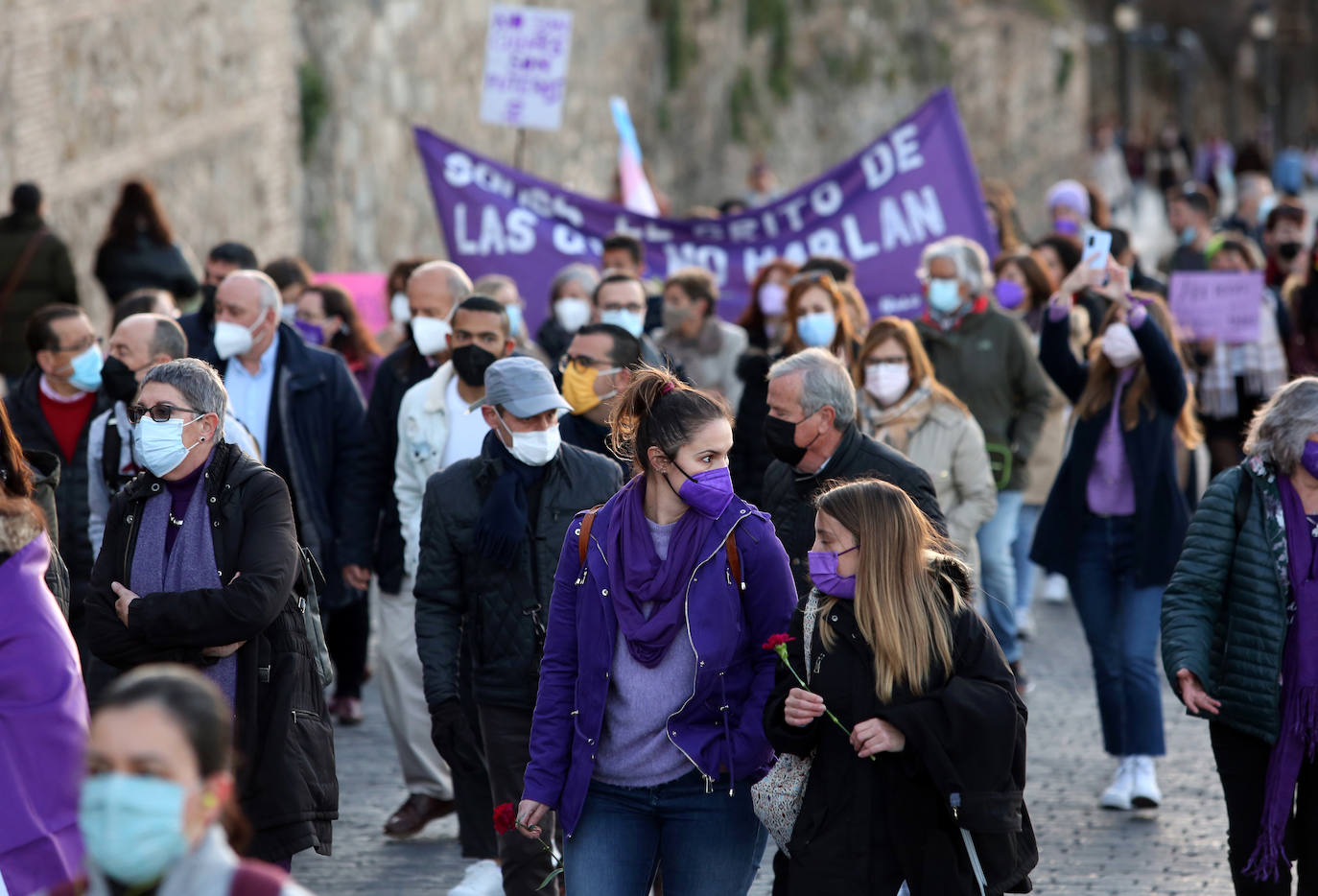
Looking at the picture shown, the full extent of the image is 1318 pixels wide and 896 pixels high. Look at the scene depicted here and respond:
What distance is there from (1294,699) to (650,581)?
6.38 feet

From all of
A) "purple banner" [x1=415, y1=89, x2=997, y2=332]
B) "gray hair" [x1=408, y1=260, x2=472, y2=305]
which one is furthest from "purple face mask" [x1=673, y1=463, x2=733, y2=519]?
"purple banner" [x1=415, y1=89, x2=997, y2=332]

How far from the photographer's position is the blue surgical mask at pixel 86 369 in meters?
7.20

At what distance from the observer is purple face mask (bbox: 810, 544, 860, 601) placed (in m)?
4.36

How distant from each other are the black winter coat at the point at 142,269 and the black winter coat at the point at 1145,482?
581cm

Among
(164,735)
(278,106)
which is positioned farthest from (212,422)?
(278,106)

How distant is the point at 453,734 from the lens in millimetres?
5426

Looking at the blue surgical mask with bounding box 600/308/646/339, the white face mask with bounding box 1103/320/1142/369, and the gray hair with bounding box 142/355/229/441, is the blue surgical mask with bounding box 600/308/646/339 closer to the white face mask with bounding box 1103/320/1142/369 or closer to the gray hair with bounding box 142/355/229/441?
the white face mask with bounding box 1103/320/1142/369

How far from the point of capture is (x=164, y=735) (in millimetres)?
2668

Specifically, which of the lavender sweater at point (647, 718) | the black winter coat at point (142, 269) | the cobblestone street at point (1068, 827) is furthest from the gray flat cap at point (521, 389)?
the black winter coat at point (142, 269)

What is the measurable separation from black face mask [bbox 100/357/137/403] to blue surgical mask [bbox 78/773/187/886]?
435cm

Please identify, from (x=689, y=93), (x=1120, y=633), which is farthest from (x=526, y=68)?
(x=689, y=93)

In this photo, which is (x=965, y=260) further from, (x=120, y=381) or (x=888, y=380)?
(x=120, y=381)

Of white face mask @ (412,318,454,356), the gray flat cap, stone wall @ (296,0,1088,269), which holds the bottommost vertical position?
the gray flat cap

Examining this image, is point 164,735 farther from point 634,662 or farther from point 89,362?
point 89,362
